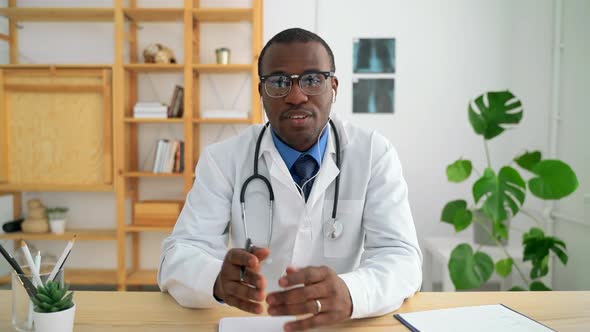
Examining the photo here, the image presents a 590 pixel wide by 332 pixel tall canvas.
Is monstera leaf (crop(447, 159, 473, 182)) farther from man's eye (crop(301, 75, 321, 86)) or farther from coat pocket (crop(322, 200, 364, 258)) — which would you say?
man's eye (crop(301, 75, 321, 86))

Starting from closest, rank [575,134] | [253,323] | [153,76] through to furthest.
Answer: [253,323], [575,134], [153,76]

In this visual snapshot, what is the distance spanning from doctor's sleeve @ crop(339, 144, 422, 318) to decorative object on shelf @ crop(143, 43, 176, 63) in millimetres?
2040

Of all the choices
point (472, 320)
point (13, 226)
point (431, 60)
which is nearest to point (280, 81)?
point (472, 320)

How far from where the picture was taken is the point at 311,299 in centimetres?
82

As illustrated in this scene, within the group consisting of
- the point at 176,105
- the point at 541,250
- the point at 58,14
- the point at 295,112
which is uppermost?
the point at 58,14

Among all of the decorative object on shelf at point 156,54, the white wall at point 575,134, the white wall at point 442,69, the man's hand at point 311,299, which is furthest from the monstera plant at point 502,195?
the decorative object on shelf at point 156,54

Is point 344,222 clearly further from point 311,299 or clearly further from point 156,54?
point 156,54

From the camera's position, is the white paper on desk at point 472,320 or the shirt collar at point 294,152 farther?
the shirt collar at point 294,152

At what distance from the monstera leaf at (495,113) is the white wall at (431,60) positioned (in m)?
0.80

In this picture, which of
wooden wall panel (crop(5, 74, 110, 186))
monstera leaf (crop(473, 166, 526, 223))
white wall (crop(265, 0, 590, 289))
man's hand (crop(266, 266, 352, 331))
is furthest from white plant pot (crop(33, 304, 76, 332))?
white wall (crop(265, 0, 590, 289))

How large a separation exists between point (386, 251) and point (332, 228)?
7.0 inches

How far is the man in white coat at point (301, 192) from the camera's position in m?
1.17

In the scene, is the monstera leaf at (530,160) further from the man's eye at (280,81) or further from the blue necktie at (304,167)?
the man's eye at (280,81)

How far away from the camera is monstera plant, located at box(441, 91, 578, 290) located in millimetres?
2020
